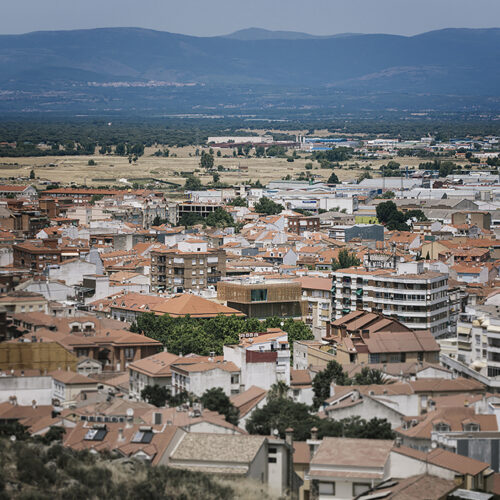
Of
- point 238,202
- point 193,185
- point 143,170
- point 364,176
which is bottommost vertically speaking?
Result: point 364,176

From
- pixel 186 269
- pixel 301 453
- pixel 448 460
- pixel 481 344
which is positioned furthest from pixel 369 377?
pixel 186 269

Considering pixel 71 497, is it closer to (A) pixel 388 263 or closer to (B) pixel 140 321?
(B) pixel 140 321

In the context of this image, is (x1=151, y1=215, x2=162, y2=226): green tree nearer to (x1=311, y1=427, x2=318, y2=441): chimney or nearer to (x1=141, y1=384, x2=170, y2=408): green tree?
(x1=141, y1=384, x2=170, y2=408): green tree

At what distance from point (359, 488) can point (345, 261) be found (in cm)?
4391

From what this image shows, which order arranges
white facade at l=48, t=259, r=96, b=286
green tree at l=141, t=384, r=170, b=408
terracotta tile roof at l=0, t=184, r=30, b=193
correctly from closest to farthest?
green tree at l=141, t=384, r=170, b=408
white facade at l=48, t=259, r=96, b=286
terracotta tile roof at l=0, t=184, r=30, b=193

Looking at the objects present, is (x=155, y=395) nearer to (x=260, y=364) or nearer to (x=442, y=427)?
(x=260, y=364)

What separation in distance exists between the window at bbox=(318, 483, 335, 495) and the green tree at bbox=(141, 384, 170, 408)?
27.0ft

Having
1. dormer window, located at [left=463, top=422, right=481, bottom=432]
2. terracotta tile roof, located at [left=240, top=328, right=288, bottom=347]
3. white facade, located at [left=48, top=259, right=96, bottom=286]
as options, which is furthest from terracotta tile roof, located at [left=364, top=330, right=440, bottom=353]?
white facade, located at [left=48, top=259, right=96, bottom=286]

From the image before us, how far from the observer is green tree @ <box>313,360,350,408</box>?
1474 inches

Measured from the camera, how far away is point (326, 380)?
38000 mm

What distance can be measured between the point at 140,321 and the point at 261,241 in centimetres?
3767

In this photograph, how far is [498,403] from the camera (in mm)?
34125

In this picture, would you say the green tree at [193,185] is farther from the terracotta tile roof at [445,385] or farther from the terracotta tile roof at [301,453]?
the terracotta tile roof at [301,453]

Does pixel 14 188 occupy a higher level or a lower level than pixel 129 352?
lower
